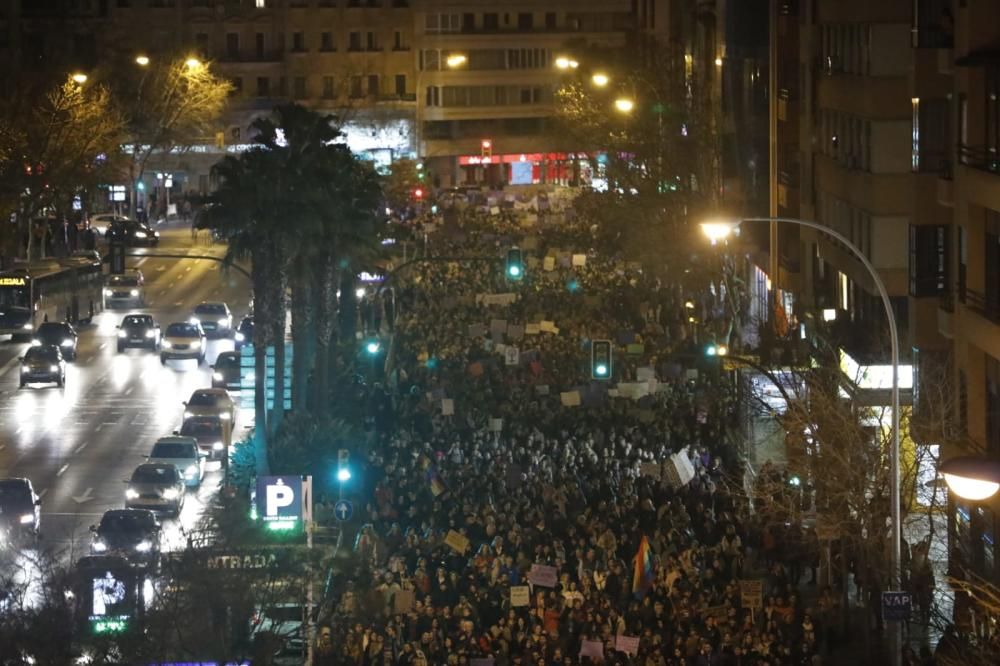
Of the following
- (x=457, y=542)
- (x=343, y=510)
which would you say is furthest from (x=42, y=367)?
(x=457, y=542)

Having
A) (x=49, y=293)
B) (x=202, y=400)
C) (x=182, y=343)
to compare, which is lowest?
(x=202, y=400)

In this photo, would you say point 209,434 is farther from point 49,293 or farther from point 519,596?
point 49,293

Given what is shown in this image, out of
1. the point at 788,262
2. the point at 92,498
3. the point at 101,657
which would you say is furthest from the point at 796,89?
the point at 101,657

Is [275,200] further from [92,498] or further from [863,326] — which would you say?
[863,326]

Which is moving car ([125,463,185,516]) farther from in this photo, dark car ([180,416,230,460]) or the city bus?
the city bus

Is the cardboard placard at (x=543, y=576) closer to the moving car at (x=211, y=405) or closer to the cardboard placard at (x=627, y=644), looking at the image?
the cardboard placard at (x=627, y=644)

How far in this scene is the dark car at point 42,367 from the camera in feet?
222

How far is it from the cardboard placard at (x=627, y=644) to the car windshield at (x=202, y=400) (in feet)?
91.8

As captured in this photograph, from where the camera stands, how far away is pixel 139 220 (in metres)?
118

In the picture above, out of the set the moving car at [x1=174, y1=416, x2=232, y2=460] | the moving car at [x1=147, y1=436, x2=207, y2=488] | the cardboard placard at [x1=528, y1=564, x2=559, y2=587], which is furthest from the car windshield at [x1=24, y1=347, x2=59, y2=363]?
the cardboard placard at [x1=528, y1=564, x2=559, y2=587]

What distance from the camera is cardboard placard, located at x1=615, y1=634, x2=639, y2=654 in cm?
3384

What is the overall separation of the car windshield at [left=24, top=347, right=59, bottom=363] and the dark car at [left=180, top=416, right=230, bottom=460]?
12145 millimetres

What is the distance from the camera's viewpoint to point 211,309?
265 ft

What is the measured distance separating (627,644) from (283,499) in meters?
11.3
